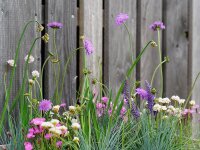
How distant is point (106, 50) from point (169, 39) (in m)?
0.70

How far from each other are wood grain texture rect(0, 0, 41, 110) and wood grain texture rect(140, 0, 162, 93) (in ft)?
3.13

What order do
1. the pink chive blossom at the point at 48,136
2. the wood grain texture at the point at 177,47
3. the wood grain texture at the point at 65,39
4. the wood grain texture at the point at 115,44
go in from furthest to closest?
the wood grain texture at the point at 177,47, the wood grain texture at the point at 115,44, the wood grain texture at the point at 65,39, the pink chive blossom at the point at 48,136

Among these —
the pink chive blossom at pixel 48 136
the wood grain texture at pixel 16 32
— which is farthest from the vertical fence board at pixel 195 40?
the pink chive blossom at pixel 48 136

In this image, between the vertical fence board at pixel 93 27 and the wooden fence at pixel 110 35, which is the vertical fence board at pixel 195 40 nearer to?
the wooden fence at pixel 110 35

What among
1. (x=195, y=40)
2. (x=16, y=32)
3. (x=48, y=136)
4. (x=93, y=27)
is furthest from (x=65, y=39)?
(x=195, y=40)

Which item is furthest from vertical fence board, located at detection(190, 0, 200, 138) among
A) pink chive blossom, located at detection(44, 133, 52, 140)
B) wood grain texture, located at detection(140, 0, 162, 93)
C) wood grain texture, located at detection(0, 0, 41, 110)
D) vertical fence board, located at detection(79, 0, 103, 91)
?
pink chive blossom, located at detection(44, 133, 52, 140)

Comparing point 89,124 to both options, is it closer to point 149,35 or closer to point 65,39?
point 65,39

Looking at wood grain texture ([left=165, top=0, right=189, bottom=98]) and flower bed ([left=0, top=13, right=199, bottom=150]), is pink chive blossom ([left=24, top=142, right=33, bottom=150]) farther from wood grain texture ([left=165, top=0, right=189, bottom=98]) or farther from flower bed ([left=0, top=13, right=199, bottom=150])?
wood grain texture ([left=165, top=0, right=189, bottom=98])

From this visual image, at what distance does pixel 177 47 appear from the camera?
13.3 ft

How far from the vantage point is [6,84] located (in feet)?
9.36

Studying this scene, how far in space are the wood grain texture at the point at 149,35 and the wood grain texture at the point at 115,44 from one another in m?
0.11

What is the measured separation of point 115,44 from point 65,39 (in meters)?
0.46

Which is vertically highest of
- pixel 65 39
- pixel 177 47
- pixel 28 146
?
pixel 65 39

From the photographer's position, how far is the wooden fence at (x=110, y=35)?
9.59 feet
